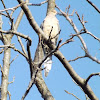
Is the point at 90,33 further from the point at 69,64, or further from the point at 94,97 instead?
the point at 94,97

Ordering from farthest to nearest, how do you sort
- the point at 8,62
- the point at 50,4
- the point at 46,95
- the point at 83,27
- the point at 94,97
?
the point at 50,4 → the point at 8,62 → the point at 46,95 → the point at 83,27 → the point at 94,97

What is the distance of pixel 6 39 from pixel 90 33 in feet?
4.51

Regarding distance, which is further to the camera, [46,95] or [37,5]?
[46,95]

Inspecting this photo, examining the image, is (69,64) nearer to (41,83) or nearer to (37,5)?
(37,5)

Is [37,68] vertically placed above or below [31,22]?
below

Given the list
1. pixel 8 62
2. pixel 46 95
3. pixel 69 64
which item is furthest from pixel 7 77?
pixel 69 64

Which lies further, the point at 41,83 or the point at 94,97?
the point at 41,83

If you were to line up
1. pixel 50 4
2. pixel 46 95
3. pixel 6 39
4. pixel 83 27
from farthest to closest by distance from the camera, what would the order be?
pixel 50 4
pixel 6 39
pixel 46 95
pixel 83 27

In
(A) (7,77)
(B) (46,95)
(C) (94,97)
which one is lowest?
(C) (94,97)

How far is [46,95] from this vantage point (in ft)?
11.3

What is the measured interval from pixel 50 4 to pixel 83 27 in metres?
1.29

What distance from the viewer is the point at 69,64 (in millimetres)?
2793

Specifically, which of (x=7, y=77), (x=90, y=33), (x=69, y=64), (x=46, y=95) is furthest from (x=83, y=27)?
(x=7, y=77)

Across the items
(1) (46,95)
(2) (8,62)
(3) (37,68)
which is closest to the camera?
(3) (37,68)
